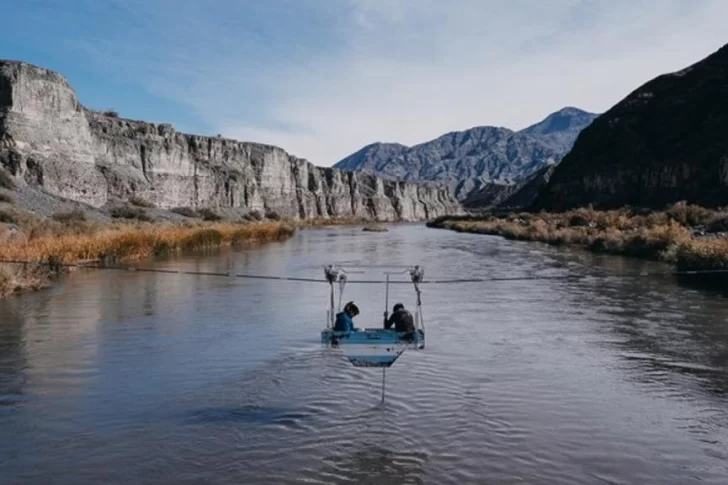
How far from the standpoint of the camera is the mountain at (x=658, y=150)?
71.4m

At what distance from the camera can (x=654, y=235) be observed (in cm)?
→ 3784

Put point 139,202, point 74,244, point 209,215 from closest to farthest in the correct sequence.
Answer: point 74,244 < point 139,202 < point 209,215

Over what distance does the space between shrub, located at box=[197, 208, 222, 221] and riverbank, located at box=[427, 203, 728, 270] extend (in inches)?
1329

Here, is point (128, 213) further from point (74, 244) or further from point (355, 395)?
point (355, 395)

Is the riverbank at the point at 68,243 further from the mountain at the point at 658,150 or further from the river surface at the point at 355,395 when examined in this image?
the mountain at the point at 658,150

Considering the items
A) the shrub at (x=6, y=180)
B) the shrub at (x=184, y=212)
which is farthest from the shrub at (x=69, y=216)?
the shrub at (x=184, y=212)

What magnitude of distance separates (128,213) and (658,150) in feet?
217

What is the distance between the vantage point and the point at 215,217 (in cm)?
7762

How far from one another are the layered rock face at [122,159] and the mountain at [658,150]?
49.1 meters

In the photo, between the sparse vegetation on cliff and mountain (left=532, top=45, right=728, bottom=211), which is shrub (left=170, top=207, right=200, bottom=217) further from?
mountain (left=532, top=45, right=728, bottom=211)

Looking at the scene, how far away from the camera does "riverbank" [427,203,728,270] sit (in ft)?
93.4

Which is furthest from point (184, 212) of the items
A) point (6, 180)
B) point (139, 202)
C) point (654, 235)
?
point (654, 235)

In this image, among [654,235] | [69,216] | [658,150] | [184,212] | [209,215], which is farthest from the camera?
[658,150]

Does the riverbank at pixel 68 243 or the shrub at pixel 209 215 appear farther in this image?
the shrub at pixel 209 215
